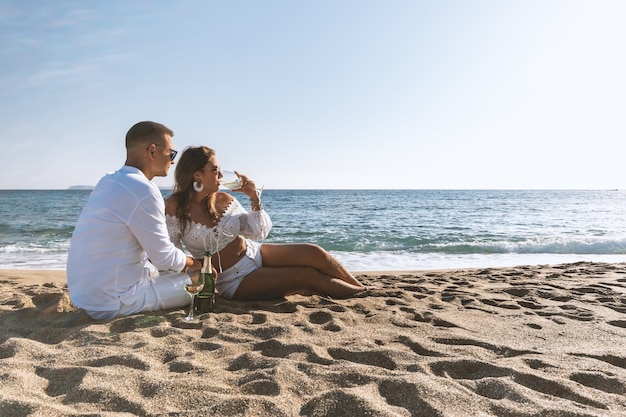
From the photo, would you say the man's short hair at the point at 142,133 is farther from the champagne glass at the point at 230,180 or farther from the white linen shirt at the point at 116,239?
the champagne glass at the point at 230,180

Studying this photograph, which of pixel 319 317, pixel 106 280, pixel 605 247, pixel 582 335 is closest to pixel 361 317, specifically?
pixel 319 317

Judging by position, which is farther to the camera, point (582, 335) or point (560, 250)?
point (560, 250)

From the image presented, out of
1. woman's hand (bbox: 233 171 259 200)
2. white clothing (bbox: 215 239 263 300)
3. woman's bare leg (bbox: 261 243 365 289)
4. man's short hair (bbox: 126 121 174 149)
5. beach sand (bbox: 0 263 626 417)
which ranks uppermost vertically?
man's short hair (bbox: 126 121 174 149)

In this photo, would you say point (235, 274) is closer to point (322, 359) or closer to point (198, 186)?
point (198, 186)

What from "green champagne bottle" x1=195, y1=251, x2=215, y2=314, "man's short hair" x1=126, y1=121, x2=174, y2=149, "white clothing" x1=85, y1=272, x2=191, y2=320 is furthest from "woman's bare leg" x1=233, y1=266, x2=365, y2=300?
"man's short hair" x1=126, y1=121, x2=174, y2=149

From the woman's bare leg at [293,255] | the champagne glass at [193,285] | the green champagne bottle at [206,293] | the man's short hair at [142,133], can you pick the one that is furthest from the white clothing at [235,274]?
the man's short hair at [142,133]

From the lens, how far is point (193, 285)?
3662mm

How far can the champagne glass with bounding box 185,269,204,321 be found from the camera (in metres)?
3.64

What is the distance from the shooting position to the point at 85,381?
2.37 meters

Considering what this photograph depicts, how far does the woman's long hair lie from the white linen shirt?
0.71 m

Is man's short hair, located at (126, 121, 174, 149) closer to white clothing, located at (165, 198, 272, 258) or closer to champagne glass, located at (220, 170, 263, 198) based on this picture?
champagne glass, located at (220, 170, 263, 198)

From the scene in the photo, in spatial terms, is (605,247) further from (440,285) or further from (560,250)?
(440,285)

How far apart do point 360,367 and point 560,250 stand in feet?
37.0

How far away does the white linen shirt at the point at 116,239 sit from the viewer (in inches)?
131
